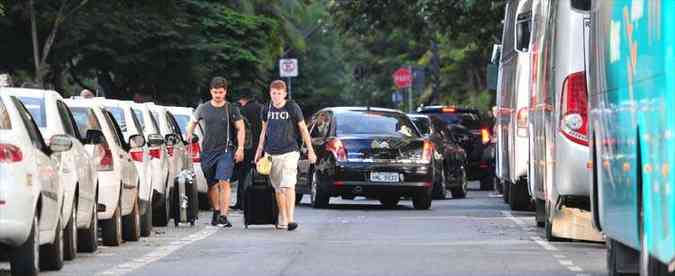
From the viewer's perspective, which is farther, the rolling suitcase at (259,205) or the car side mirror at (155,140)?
the rolling suitcase at (259,205)

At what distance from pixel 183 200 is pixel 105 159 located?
5039 millimetres

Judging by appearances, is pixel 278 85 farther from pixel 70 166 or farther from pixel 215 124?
pixel 70 166

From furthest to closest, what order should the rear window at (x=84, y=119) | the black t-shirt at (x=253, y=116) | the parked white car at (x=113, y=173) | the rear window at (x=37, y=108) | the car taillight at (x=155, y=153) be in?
the black t-shirt at (x=253, y=116) → the car taillight at (x=155, y=153) → the rear window at (x=84, y=119) → the parked white car at (x=113, y=173) → the rear window at (x=37, y=108)

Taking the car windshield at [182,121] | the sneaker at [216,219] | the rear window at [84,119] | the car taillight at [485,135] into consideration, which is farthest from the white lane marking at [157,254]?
the car taillight at [485,135]

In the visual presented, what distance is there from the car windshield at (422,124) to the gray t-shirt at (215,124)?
10195mm

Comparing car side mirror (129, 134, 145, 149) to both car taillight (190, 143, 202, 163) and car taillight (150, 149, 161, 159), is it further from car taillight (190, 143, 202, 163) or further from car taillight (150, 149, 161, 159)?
car taillight (190, 143, 202, 163)

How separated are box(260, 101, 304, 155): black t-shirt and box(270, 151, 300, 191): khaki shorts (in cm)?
7

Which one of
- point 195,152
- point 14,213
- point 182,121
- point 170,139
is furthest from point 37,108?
point 182,121

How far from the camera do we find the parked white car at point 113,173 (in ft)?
62.9

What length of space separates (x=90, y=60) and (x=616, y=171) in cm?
3281

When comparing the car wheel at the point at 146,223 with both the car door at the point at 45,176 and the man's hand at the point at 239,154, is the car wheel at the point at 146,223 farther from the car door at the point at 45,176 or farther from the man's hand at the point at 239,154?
the car door at the point at 45,176

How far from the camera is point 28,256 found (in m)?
14.5

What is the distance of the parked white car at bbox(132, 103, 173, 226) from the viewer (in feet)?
74.3

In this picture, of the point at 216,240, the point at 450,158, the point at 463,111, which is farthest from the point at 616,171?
the point at 463,111
